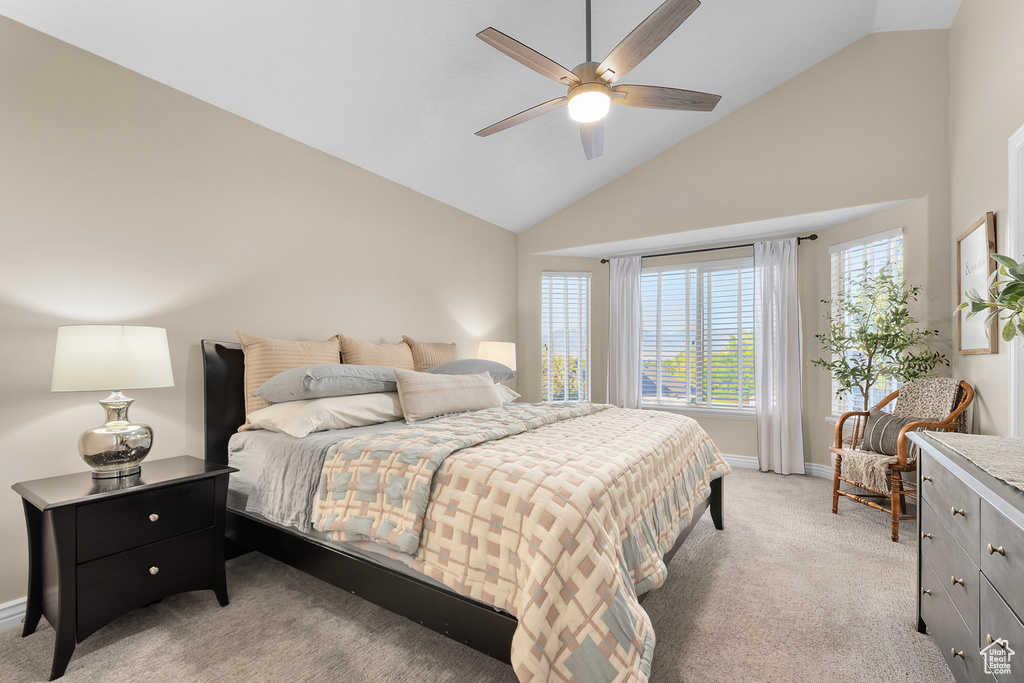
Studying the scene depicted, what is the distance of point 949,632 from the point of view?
1.54m

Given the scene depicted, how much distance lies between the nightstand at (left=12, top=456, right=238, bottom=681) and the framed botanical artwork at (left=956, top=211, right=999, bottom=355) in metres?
4.00

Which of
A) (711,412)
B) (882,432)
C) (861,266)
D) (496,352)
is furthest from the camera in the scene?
(711,412)

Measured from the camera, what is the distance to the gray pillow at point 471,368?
140 inches

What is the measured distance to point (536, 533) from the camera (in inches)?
54.2

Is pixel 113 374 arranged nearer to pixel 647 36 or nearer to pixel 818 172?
pixel 647 36

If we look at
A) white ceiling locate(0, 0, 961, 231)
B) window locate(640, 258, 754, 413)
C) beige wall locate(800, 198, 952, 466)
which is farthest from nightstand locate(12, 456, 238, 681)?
beige wall locate(800, 198, 952, 466)

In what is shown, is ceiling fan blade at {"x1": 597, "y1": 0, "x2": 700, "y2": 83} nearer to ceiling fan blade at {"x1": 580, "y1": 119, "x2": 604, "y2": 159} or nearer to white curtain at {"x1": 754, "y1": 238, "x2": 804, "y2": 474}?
ceiling fan blade at {"x1": 580, "y1": 119, "x2": 604, "y2": 159}

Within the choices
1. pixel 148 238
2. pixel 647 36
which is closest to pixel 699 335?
pixel 647 36

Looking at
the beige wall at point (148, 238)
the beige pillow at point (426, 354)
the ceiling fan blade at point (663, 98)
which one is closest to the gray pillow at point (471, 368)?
the beige pillow at point (426, 354)

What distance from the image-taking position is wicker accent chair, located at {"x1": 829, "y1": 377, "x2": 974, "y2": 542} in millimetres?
2859

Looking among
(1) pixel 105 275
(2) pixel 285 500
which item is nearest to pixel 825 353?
(2) pixel 285 500

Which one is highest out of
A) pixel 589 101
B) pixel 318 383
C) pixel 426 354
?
pixel 589 101

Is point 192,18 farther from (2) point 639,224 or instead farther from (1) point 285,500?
(2) point 639,224

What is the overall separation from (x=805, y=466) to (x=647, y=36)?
413 cm
